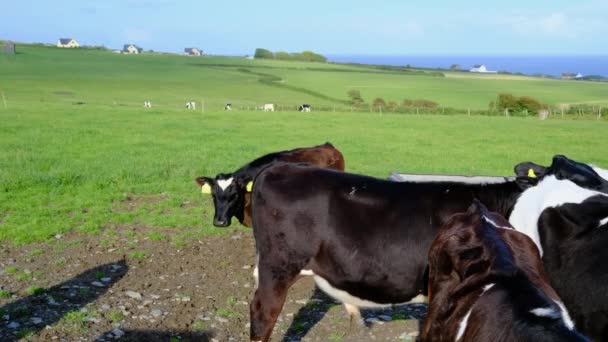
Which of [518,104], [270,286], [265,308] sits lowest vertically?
[518,104]

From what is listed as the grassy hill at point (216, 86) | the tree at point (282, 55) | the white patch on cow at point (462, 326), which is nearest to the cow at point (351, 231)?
the white patch on cow at point (462, 326)

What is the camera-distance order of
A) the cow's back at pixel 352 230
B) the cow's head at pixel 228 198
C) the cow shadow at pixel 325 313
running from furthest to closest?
the cow's head at pixel 228 198, the cow shadow at pixel 325 313, the cow's back at pixel 352 230

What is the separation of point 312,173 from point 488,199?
1.72 meters

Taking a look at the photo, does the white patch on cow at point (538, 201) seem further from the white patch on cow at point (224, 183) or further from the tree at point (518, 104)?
the tree at point (518, 104)

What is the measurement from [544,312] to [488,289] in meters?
0.51

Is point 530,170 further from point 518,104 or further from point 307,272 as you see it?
point 518,104

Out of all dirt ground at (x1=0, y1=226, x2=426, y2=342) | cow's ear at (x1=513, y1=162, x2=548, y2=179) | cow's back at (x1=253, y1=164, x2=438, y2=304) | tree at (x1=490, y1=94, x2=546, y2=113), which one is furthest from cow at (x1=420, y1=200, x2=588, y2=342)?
tree at (x1=490, y1=94, x2=546, y2=113)

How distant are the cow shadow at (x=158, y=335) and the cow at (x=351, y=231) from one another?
1070 mm

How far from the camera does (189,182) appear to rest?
16.0 metres

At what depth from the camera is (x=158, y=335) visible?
7.30 meters

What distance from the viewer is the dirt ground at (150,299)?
7434 millimetres

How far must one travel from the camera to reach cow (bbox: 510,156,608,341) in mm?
5246

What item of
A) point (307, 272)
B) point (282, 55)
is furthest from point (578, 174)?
point (282, 55)

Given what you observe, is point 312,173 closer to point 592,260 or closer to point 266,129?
point 592,260
